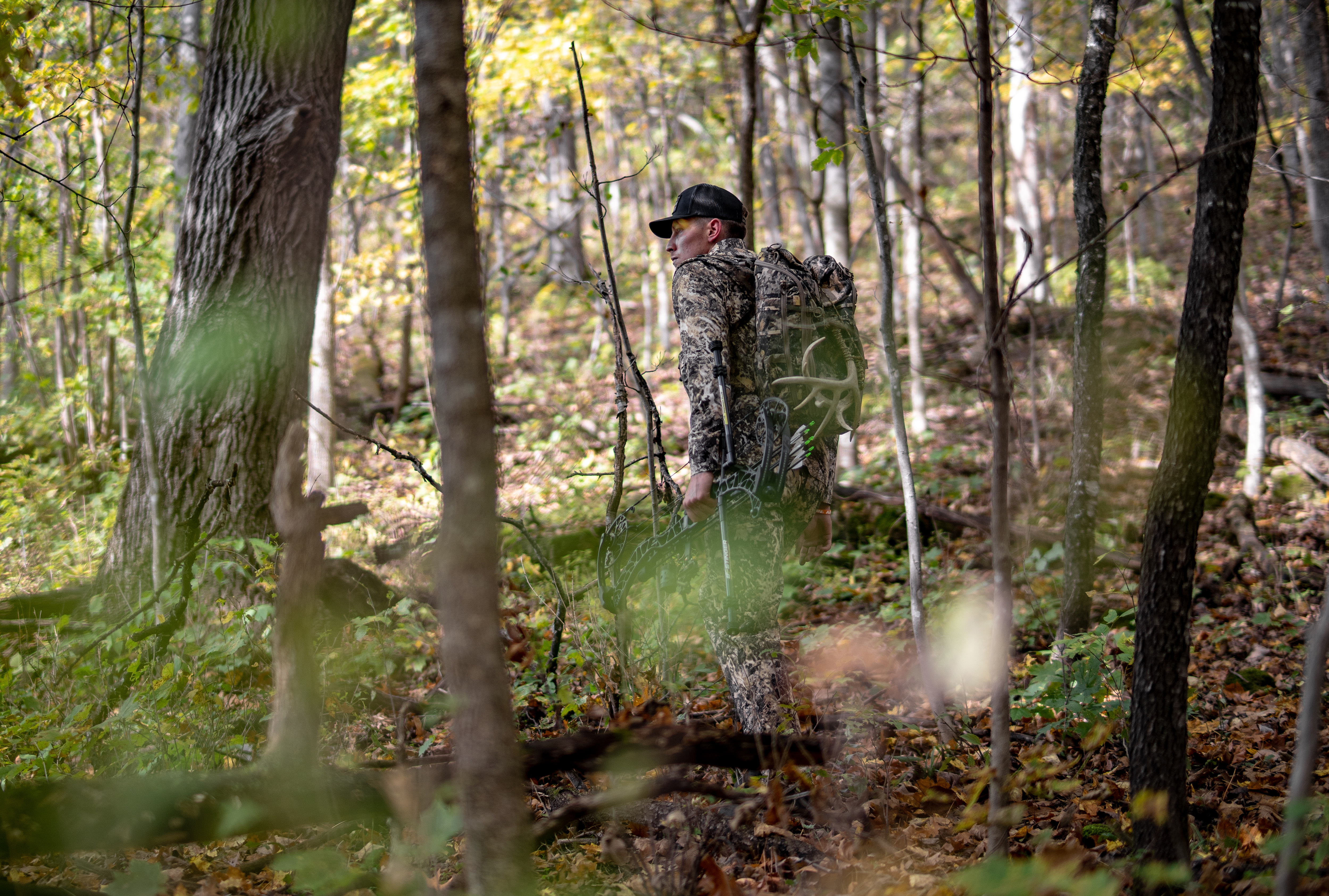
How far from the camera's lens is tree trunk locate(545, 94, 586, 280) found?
45.8ft

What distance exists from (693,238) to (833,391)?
955 millimetres

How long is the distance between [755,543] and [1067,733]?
150cm

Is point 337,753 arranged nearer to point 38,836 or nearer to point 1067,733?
point 38,836

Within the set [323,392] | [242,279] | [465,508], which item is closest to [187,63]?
[323,392]

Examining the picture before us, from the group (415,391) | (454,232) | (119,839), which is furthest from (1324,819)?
(415,391)

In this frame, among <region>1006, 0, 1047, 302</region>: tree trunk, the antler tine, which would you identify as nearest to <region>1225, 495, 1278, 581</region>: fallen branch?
the antler tine

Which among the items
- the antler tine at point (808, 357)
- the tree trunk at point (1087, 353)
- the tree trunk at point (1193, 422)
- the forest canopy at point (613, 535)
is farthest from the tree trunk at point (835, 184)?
the tree trunk at point (1193, 422)

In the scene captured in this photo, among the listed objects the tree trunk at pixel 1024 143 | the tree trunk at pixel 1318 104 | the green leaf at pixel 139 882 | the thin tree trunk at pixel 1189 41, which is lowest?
the green leaf at pixel 139 882

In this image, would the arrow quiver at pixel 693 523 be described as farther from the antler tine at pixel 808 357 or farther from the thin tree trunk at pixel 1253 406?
the thin tree trunk at pixel 1253 406

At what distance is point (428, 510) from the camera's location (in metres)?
8.14

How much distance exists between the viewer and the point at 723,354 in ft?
12.1

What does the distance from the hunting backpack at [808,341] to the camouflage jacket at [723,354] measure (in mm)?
100

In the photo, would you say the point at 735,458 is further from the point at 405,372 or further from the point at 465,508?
the point at 405,372

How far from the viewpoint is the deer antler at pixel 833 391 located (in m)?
3.49
